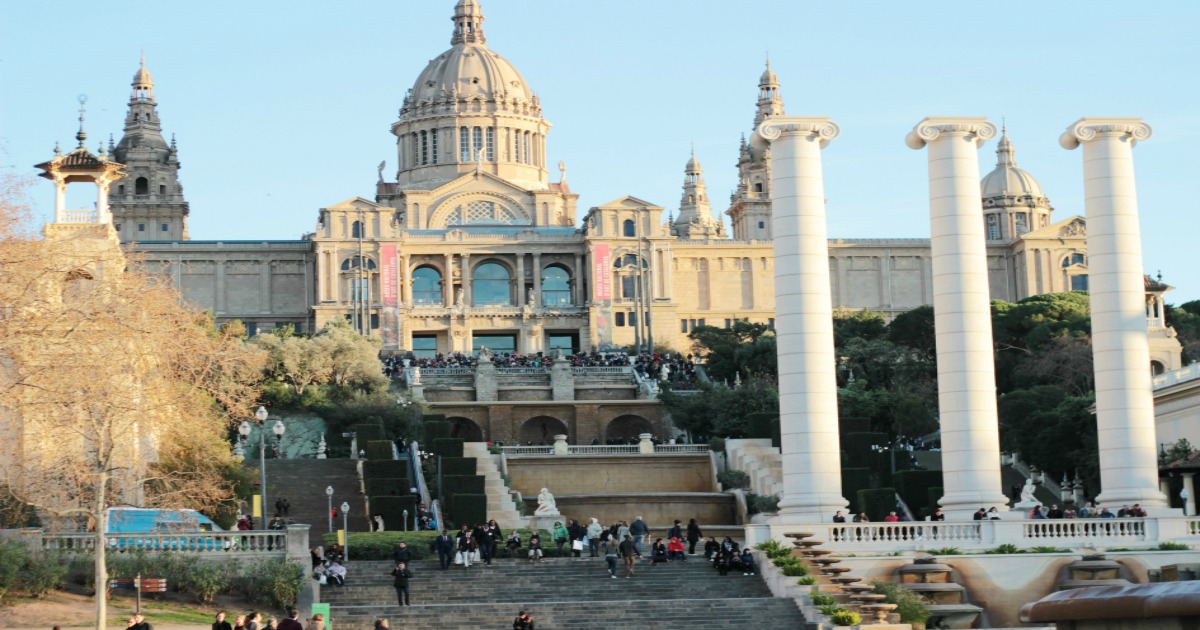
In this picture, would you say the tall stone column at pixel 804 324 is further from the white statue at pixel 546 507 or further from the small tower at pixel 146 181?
the small tower at pixel 146 181

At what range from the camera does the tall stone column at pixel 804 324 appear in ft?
159

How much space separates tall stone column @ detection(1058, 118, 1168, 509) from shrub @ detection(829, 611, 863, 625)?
11.8 meters

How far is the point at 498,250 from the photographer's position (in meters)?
140

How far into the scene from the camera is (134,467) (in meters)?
46.1

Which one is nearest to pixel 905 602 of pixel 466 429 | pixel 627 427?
pixel 627 427

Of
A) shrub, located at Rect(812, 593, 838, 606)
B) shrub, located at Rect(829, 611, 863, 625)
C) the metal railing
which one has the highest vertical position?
the metal railing

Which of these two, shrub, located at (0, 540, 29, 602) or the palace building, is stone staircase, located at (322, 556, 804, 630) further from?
the palace building

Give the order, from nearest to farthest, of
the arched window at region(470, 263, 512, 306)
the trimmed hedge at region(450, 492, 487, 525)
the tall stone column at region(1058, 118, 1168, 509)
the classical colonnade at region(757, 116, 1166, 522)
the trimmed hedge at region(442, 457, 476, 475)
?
the classical colonnade at region(757, 116, 1166, 522) → the tall stone column at region(1058, 118, 1168, 509) → the trimmed hedge at region(450, 492, 487, 525) → the trimmed hedge at region(442, 457, 476, 475) → the arched window at region(470, 263, 512, 306)

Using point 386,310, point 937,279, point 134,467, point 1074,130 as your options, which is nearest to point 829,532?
point 937,279

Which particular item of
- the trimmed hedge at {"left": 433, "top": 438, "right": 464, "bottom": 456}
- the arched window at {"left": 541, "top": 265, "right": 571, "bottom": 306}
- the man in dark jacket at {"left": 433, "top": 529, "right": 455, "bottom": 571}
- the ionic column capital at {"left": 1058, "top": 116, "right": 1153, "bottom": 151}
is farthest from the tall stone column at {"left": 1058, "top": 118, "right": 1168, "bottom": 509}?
the arched window at {"left": 541, "top": 265, "right": 571, "bottom": 306}

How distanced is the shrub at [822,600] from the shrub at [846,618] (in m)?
0.92

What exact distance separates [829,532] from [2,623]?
1862cm

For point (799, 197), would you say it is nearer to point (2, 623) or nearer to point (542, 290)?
point (2, 623)

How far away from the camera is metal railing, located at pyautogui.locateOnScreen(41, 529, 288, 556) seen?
149ft
